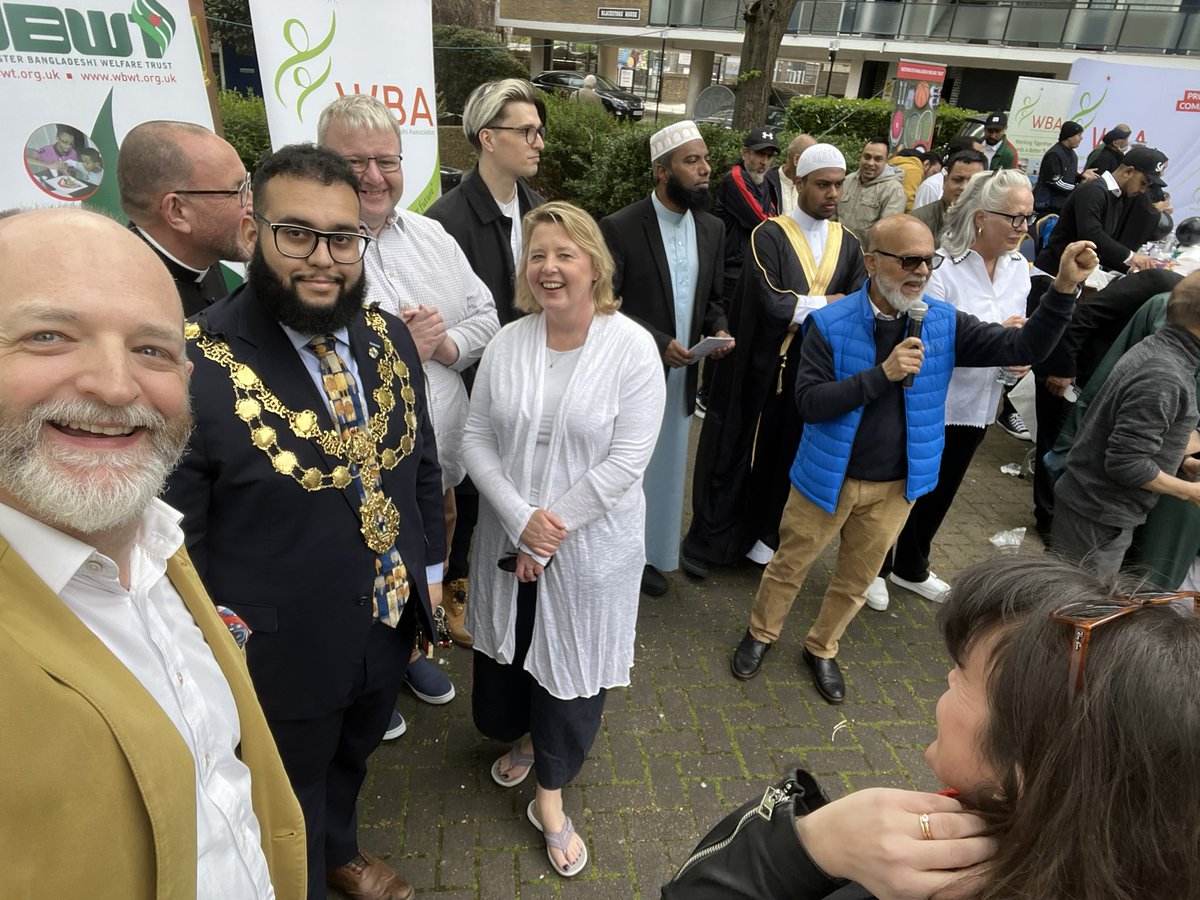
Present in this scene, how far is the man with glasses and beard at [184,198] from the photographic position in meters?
2.33

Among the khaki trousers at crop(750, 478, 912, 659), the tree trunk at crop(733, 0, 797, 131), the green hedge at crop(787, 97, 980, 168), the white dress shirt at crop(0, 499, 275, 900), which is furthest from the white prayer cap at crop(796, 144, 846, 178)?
the green hedge at crop(787, 97, 980, 168)

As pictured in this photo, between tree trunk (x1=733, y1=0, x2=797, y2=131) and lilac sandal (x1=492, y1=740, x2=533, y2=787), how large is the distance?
8.54m

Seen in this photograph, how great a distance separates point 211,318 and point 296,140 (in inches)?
98.2

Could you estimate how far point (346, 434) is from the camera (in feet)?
5.93

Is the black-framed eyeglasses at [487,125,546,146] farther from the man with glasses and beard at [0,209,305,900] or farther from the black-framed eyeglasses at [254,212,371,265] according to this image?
the man with glasses and beard at [0,209,305,900]

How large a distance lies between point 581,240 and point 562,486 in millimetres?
795

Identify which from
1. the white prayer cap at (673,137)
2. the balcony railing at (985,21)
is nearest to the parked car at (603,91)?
the balcony railing at (985,21)

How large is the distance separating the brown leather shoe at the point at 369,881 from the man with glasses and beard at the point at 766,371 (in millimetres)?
2308

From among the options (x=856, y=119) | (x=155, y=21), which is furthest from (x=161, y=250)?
(x=856, y=119)

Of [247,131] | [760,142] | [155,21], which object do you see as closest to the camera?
[155,21]

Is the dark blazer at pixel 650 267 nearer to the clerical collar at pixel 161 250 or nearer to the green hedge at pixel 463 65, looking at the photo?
the clerical collar at pixel 161 250

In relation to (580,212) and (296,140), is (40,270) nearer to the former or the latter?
(580,212)

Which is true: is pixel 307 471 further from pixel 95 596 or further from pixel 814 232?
pixel 814 232

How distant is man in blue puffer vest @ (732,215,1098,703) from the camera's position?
2.72 meters
